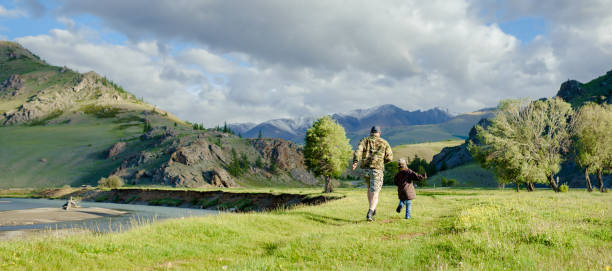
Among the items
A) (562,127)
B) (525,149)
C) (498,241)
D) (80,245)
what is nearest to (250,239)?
(80,245)

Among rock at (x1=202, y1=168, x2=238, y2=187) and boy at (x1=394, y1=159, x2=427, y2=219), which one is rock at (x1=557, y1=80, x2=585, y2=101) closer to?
rock at (x1=202, y1=168, x2=238, y2=187)

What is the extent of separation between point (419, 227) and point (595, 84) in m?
238

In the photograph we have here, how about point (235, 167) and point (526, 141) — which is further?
point (235, 167)

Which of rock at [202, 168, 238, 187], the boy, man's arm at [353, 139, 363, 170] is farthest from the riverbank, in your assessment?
rock at [202, 168, 238, 187]

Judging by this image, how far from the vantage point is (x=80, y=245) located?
35.1ft

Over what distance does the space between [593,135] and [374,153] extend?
46.8 metres

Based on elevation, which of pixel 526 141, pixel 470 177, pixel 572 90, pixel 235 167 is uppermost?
pixel 572 90

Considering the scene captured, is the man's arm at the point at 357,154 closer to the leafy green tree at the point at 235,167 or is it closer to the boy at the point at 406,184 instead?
the boy at the point at 406,184

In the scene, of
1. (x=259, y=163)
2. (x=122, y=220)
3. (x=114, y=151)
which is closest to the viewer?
(x=122, y=220)

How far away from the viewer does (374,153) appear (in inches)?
682

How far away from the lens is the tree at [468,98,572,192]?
46.3 meters

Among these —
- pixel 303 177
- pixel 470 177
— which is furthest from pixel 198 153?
pixel 470 177

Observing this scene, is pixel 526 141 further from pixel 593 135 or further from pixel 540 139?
pixel 593 135

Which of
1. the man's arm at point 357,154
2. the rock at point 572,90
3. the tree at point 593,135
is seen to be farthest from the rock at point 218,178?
the rock at point 572,90
